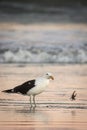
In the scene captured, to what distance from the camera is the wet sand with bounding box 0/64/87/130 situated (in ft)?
41.5

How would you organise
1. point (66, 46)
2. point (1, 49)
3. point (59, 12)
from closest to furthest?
point (1, 49), point (66, 46), point (59, 12)

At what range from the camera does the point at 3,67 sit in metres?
21.9

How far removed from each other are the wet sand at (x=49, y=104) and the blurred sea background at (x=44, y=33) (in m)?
4.23

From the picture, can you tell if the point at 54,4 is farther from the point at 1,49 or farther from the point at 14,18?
the point at 1,49

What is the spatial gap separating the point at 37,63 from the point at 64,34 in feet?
42.5

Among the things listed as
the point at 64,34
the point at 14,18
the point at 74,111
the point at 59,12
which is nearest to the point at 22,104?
the point at 74,111

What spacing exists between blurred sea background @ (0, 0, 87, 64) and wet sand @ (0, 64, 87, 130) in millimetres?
4233

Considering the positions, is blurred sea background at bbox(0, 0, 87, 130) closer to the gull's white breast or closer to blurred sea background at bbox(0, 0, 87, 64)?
blurred sea background at bbox(0, 0, 87, 64)

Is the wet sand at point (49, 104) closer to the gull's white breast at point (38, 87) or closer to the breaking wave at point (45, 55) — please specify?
the gull's white breast at point (38, 87)

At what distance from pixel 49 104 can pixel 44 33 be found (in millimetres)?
22340

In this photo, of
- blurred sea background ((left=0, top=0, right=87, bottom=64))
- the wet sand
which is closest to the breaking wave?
blurred sea background ((left=0, top=0, right=87, bottom=64))

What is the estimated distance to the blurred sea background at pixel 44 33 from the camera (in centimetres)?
2553

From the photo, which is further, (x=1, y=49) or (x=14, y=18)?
(x=14, y=18)

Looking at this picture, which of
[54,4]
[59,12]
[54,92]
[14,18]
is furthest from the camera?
[54,4]
